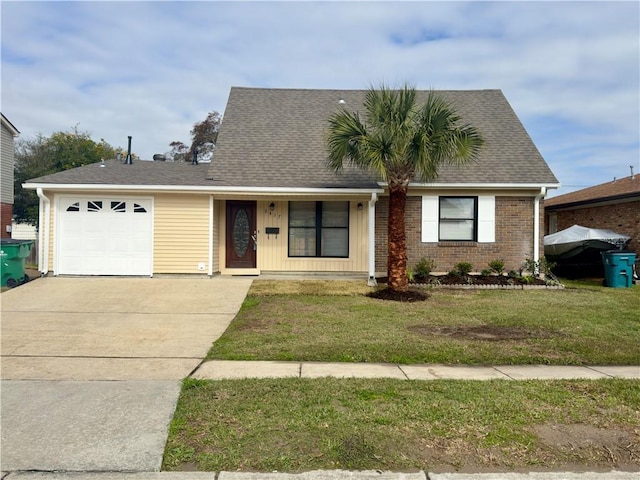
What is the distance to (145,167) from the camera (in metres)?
15.6

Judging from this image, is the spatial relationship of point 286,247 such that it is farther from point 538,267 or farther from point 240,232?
point 538,267

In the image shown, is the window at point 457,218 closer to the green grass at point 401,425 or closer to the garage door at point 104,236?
the garage door at point 104,236

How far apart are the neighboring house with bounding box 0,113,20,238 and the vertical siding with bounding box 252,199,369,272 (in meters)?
18.1

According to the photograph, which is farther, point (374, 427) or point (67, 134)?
point (67, 134)

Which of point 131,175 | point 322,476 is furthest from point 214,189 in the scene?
point 322,476

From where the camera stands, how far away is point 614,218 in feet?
54.0

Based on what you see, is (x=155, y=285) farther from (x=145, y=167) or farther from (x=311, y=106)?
(x=311, y=106)

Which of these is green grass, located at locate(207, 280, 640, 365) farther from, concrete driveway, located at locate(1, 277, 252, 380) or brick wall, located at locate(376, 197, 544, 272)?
brick wall, located at locate(376, 197, 544, 272)

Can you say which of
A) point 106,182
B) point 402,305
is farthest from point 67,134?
point 402,305

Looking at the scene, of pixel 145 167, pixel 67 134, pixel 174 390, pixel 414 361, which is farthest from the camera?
pixel 67 134

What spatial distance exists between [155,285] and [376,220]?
6.50 metres

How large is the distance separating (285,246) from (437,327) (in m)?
6.90

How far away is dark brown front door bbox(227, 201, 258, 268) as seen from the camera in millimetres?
14203

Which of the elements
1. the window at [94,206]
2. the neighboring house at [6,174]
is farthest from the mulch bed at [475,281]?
the neighboring house at [6,174]
